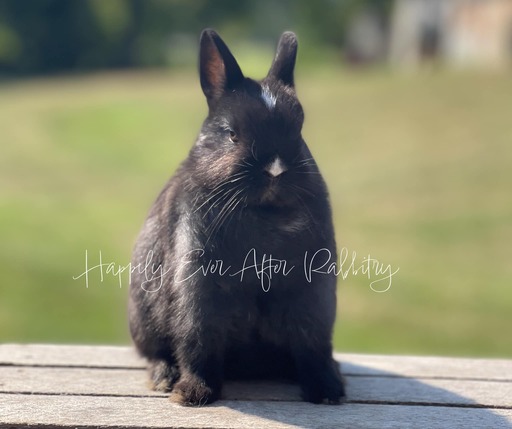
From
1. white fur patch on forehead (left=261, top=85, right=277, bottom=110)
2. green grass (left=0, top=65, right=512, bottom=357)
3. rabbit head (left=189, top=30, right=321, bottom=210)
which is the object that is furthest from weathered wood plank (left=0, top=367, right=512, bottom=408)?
green grass (left=0, top=65, right=512, bottom=357)

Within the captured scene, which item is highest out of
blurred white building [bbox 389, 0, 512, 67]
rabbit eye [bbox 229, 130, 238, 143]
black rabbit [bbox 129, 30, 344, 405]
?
blurred white building [bbox 389, 0, 512, 67]

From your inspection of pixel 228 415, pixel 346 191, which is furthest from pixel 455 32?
pixel 228 415

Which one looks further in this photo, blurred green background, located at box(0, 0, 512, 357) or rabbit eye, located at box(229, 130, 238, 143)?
blurred green background, located at box(0, 0, 512, 357)

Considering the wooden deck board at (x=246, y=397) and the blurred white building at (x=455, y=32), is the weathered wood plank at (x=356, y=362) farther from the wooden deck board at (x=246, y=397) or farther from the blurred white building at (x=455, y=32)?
the blurred white building at (x=455, y=32)

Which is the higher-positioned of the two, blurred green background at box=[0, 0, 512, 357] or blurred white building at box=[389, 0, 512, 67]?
blurred white building at box=[389, 0, 512, 67]

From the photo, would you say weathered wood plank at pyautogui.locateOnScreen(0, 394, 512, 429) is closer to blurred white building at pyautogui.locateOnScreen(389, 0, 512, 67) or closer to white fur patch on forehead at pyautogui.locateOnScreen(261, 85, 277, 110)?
white fur patch on forehead at pyautogui.locateOnScreen(261, 85, 277, 110)

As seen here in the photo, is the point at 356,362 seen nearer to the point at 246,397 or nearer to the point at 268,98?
the point at 246,397

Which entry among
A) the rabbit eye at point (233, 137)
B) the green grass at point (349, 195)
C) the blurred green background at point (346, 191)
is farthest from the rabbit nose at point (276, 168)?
the green grass at point (349, 195)
